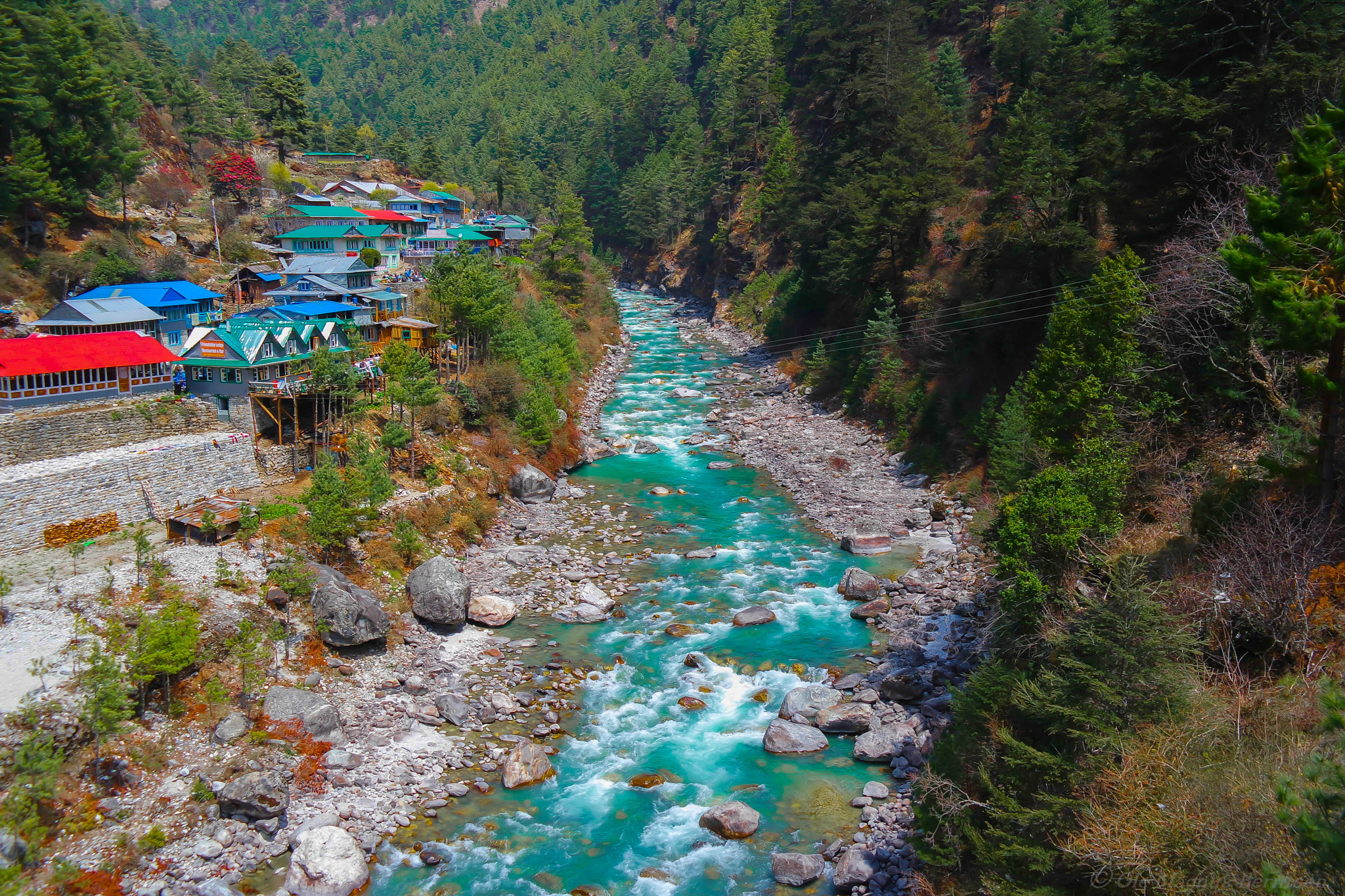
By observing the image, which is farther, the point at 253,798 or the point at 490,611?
the point at 490,611

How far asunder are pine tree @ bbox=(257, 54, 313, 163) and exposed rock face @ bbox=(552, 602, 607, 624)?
59.4 metres

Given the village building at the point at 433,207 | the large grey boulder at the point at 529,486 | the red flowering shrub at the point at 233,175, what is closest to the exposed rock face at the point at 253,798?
the large grey boulder at the point at 529,486

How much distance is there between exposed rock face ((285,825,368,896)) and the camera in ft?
43.3

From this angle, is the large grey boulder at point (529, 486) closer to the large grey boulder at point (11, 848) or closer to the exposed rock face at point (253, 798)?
the exposed rock face at point (253, 798)

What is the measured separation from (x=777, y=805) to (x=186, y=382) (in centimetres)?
2102

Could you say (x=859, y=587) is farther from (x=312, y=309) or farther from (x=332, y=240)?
(x=332, y=240)

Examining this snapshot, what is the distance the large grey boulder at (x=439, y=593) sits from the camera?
21.2 meters

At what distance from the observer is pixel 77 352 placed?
21625 millimetres

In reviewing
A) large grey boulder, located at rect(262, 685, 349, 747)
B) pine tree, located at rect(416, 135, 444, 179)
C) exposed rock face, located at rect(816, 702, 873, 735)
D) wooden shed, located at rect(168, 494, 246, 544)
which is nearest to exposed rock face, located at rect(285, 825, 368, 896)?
large grey boulder, located at rect(262, 685, 349, 747)

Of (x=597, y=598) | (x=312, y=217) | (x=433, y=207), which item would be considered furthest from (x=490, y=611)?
(x=433, y=207)

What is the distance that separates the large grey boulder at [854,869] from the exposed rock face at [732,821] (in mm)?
1777

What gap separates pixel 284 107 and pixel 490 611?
6401cm

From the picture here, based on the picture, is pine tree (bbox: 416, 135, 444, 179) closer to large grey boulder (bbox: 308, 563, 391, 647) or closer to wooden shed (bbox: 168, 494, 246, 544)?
wooden shed (bbox: 168, 494, 246, 544)

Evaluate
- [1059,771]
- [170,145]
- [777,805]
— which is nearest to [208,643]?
[777,805]
